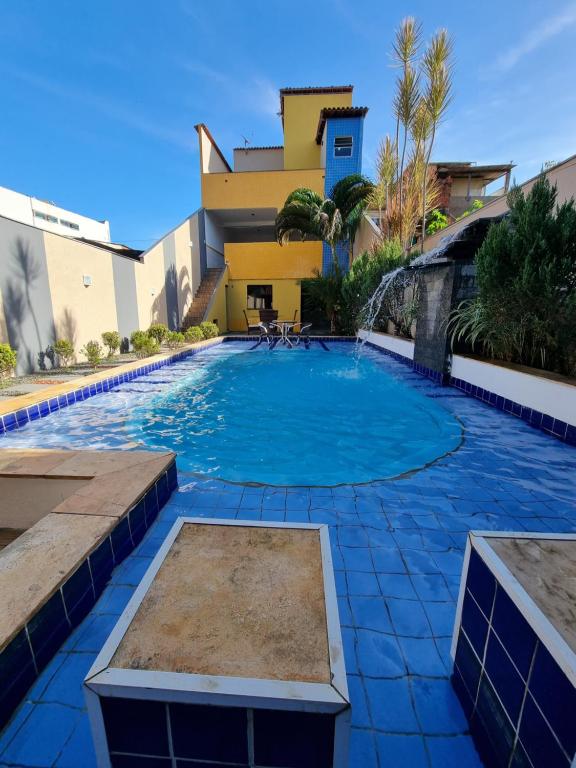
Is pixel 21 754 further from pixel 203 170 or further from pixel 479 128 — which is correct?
pixel 203 170

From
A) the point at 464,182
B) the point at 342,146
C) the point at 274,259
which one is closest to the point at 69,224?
the point at 274,259

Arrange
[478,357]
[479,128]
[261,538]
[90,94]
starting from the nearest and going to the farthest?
[261,538], [478,357], [479,128], [90,94]

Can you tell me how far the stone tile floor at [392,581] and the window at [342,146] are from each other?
16355 millimetres

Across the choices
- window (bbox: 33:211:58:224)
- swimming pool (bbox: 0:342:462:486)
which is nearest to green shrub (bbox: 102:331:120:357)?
swimming pool (bbox: 0:342:462:486)

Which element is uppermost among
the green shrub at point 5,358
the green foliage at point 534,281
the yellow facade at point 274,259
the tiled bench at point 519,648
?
the yellow facade at point 274,259

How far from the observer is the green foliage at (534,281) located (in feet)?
13.6

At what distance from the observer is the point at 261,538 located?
138 cm

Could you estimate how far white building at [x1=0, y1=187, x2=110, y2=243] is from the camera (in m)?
22.4

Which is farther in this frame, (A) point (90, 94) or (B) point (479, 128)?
(A) point (90, 94)

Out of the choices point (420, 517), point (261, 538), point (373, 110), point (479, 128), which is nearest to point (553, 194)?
point (420, 517)

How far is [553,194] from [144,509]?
221 inches

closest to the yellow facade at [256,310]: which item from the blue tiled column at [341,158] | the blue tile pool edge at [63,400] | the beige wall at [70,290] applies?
the blue tiled column at [341,158]

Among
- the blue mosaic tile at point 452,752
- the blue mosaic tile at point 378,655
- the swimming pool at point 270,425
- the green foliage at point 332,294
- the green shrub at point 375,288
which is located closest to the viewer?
the blue mosaic tile at point 452,752

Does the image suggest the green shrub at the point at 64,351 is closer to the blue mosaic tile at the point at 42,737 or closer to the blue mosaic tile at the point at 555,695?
the blue mosaic tile at the point at 42,737
